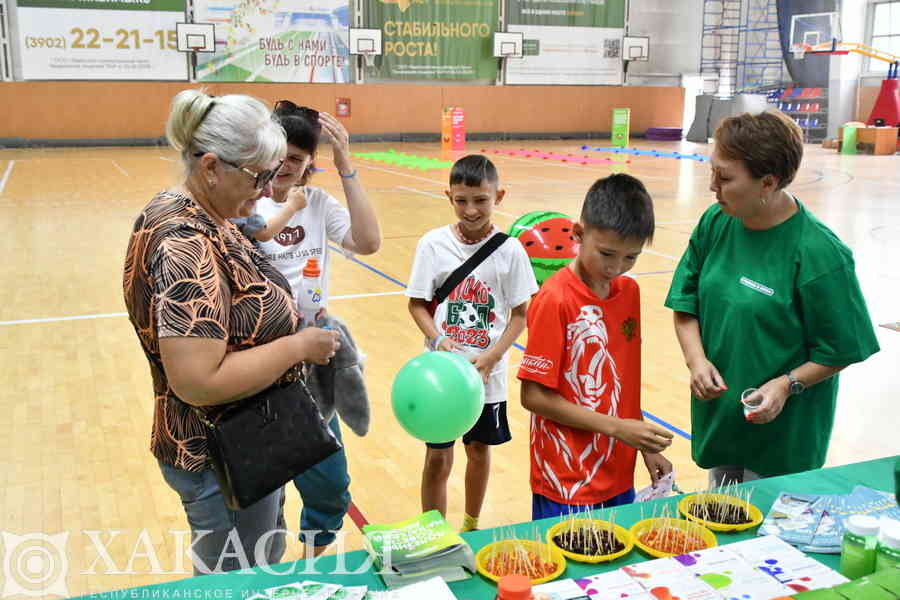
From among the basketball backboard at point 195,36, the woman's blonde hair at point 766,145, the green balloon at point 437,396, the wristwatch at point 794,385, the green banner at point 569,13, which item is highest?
the green banner at point 569,13

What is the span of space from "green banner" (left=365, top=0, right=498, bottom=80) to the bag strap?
2123 cm

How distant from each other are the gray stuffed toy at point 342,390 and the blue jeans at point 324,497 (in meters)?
0.16

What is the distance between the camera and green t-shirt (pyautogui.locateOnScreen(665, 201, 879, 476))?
2.33m

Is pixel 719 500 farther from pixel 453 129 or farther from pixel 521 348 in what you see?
pixel 453 129

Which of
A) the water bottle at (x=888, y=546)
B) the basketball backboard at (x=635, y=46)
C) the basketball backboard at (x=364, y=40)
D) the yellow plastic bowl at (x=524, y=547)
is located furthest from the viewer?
the basketball backboard at (x=635, y=46)

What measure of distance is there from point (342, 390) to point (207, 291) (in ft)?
3.46

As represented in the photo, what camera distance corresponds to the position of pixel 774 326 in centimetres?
240

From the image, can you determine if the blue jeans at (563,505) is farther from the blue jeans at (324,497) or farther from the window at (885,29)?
the window at (885,29)

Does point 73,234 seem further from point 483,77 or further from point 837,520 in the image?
point 483,77

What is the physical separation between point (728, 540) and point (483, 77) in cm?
2378

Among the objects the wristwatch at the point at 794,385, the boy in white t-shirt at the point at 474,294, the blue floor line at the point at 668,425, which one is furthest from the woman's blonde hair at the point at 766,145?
the blue floor line at the point at 668,425

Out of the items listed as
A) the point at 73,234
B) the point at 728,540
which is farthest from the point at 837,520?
the point at 73,234

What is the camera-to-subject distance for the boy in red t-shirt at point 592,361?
2334 mm

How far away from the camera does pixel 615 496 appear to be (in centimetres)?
246
